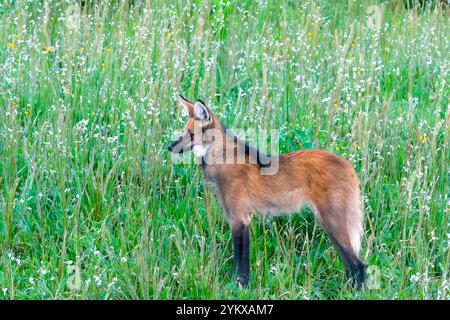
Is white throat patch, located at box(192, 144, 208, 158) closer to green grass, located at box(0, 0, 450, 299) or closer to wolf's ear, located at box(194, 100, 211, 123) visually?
wolf's ear, located at box(194, 100, 211, 123)

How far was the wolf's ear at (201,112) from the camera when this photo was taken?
4.29m

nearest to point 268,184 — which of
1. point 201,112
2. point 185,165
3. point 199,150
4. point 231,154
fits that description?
point 231,154

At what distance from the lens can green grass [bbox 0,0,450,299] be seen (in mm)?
4344

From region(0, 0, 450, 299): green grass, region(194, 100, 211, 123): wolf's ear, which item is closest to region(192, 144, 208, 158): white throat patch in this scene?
region(194, 100, 211, 123): wolf's ear

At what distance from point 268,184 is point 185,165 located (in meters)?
0.93

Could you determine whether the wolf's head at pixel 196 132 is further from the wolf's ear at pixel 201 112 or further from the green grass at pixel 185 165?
the green grass at pixel 185 165

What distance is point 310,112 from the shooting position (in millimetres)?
5559

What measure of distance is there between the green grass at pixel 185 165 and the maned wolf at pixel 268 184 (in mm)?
142

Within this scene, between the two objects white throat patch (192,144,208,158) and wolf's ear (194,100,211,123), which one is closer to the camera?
wolf's ear (194,100,211,123)

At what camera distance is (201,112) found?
4.34 m

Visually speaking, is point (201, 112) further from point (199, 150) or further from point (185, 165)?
point (185, 165)

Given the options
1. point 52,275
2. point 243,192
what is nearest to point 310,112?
point 243,192

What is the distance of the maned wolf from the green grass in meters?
0.14

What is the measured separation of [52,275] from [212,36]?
137 inches
